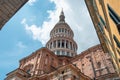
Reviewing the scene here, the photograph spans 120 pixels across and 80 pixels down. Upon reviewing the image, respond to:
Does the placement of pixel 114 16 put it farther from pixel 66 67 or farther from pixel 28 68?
pixel 28 68

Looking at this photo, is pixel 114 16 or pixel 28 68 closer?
pixel 114 16

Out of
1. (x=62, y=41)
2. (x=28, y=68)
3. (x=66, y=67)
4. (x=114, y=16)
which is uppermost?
(x=62, y=41)

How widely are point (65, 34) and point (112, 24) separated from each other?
5116cm

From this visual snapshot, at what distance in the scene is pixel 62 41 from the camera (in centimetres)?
6050

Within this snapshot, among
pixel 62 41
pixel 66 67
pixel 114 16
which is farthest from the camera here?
pixel 62 41

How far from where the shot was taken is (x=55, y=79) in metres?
32.7

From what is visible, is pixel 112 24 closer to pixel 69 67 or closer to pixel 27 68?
pixel 69 67

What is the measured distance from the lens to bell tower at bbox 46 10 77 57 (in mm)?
58156

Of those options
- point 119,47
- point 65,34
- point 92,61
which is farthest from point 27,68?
point 119,47

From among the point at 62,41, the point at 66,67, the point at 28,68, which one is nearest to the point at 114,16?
the point at 66,67

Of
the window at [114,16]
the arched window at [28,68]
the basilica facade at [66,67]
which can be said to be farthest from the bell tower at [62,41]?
the window at [114,16]

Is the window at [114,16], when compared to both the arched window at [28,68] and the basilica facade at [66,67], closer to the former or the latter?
the basilica facade at [66,67]

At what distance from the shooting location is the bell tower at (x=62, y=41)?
58.2 m

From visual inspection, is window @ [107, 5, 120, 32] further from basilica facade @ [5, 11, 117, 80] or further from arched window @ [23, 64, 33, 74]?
arched window @ [23, 64, 33, 74]
